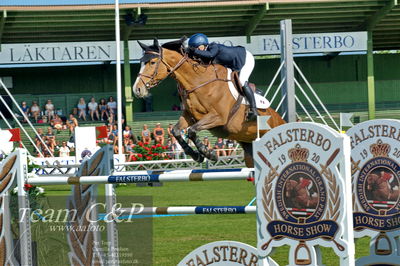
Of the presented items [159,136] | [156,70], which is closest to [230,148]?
[159,136]

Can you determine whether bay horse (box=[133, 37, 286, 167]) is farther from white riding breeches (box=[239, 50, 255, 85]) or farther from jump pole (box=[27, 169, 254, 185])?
jump pole (box=[27, 169, 254, 185])

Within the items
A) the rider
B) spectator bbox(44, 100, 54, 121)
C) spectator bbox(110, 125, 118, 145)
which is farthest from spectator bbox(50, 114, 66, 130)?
the rider

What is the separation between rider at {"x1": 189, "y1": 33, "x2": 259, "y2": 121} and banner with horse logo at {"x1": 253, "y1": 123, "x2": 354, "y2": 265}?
13.7 feet

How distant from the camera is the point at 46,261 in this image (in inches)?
211

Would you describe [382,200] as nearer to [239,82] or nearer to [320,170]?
[320,170]

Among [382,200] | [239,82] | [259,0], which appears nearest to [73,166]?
[239,82]

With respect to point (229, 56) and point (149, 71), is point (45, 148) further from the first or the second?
point (149, 71)

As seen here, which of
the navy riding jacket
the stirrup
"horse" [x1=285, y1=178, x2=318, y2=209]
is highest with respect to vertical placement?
the navy riding jacket

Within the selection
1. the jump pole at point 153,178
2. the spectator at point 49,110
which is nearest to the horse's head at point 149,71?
the jump pole at point 153,178

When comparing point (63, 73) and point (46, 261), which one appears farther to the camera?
point (63, 73)

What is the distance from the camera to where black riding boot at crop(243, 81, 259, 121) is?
829 centimetres

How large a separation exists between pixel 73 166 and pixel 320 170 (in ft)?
45.5

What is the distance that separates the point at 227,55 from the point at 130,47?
61.2 feet

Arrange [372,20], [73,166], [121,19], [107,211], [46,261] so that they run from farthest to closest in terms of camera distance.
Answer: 1. [372,20]
2. [121,19]
3. [73,166]
4. [46,261]
5. [107,211]
